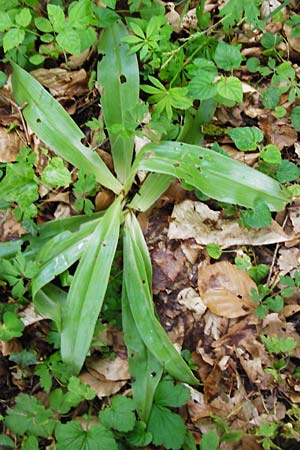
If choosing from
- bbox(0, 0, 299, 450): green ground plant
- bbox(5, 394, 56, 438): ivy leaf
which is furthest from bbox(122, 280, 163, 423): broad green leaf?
bbox(5, 394, 56, 438): ivy leaf

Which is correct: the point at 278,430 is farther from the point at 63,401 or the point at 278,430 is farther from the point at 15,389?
the point at 15,389

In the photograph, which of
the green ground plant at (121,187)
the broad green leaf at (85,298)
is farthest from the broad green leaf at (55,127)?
the broad green leaf at (85,298)

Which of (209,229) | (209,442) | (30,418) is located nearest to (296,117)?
(209,229)

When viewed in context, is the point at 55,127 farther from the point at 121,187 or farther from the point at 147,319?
the point at 147,319

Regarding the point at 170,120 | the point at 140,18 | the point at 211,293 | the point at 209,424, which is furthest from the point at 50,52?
the point at 209,424

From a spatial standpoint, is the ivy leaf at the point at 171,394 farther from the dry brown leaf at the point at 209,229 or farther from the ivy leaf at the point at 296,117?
the ivy leaf at the point at 296,117

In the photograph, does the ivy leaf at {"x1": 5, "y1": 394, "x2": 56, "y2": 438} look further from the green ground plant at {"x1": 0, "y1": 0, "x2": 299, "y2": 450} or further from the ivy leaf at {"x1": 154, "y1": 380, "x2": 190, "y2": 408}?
the ivy leaf at {"x1": 154, "y1": 380, "x2": 190, "y2": 408}
